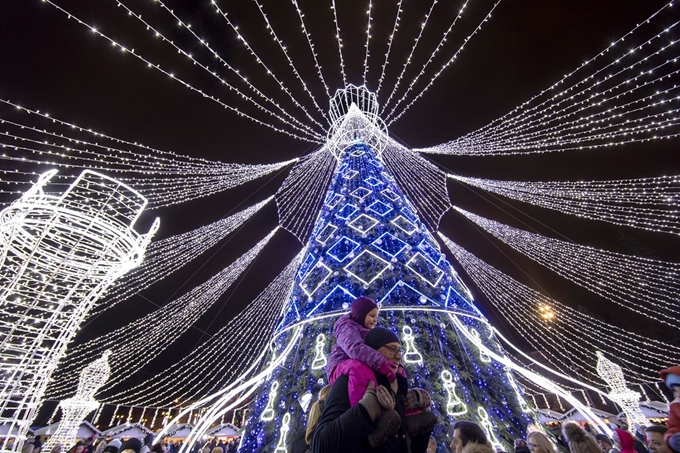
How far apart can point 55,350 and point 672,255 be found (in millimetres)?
34475

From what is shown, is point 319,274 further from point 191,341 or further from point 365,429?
point 191,341

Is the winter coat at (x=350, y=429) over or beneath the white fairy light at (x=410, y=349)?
over

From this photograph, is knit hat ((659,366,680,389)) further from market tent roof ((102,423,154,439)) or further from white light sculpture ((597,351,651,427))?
market tent roof ((102,423,154,439))

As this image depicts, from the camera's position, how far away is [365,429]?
109 cm

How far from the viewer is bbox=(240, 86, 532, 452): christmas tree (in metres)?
3.48

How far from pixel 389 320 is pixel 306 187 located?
22.8 feet

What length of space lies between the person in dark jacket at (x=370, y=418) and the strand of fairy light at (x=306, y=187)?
736 centimetres

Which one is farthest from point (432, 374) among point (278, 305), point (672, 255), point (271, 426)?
point (672, 255)

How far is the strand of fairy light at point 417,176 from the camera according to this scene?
30.6 ft

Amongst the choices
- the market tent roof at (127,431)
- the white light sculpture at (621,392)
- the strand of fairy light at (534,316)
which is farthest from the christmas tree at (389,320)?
the market tent roof at (127,431)

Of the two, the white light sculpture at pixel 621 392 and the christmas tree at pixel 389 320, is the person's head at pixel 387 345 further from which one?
the white light sculpture at pixel 621 392

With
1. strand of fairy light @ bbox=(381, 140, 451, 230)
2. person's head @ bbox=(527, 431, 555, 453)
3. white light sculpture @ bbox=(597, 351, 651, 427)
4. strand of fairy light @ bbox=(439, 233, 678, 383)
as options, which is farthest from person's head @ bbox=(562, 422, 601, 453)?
white light sculpture @ bbox=(597, 351, 651, 427)

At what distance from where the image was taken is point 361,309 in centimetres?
181

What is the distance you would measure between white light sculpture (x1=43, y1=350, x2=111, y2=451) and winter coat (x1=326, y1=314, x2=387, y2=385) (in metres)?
14.7
